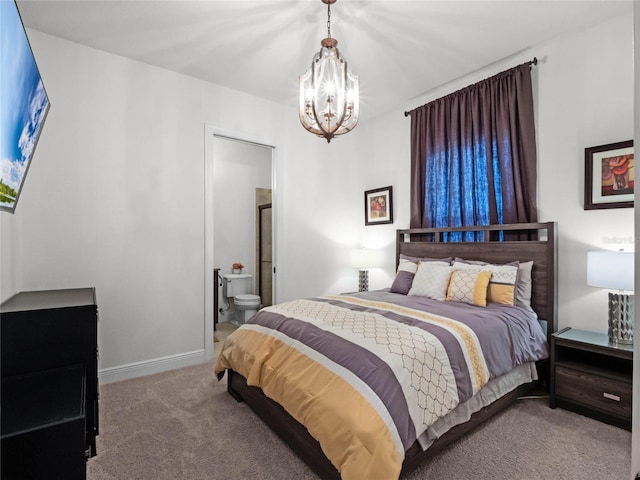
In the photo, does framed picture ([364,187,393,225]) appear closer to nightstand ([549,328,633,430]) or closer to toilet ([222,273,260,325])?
toilet ([222,273,260,325])

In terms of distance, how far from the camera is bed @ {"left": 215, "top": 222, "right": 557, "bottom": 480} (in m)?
1.49

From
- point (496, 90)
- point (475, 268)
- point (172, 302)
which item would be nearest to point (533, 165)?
point (496, 90)

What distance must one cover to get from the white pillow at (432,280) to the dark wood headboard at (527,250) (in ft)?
1.10

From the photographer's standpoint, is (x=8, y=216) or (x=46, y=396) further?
(x=8, y=216)

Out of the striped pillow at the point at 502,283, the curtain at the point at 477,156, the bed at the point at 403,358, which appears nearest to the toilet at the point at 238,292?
the bed at the point at 403,358

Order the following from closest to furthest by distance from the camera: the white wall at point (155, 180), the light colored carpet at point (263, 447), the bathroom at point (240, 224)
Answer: the light colored carpet at point (263, 447)
the white wall at point (155, 180)
the bathroom at point (240, 224)

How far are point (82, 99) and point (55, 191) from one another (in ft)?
2.66

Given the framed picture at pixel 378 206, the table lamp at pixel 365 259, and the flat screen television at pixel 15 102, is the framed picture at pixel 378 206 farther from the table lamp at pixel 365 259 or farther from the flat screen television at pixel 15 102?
the flat screen television at pixel 15 102

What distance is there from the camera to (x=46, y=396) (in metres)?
1.20

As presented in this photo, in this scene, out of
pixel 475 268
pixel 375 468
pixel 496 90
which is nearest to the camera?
pixel 375 468

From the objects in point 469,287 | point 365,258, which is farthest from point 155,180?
point 469,287

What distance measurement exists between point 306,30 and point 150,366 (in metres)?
3.21

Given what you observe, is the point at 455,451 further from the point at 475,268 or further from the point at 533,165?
the point at 533,165

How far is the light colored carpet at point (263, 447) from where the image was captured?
172 centimetres
